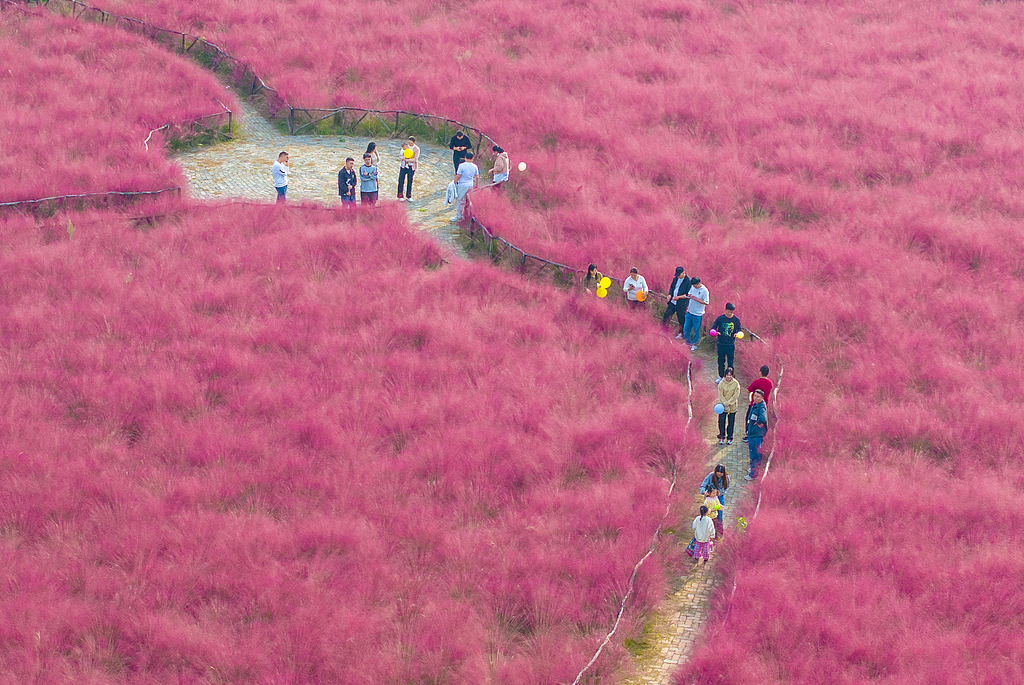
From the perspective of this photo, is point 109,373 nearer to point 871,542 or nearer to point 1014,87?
point 871,542

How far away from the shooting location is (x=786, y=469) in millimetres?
12938

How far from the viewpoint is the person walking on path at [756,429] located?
42.2ft

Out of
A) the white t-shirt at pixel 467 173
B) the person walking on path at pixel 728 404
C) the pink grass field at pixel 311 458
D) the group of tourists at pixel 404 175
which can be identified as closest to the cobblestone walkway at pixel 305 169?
the group of tourists at pixel 404 175

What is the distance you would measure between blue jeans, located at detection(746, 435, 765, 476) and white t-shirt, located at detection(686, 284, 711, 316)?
3140 mm

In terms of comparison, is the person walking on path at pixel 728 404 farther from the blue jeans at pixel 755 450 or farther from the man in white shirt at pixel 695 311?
the man in white shirt at pixel 695 311

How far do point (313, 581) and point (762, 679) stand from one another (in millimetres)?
4967

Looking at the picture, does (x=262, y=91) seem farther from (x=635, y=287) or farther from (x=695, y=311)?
(x=695, y=311)

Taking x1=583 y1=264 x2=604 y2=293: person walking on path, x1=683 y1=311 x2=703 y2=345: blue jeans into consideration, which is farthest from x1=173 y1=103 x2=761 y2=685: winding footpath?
x1=583 y1=264 x2=604 y2=293: person walking on path

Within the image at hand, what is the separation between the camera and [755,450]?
42.7 ft

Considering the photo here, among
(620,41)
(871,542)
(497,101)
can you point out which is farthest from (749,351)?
(620,41)

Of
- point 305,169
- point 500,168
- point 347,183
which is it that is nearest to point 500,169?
point 500,168

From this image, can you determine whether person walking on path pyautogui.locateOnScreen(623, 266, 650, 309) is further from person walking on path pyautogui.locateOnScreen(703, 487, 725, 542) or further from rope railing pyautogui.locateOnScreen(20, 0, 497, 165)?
rope railing pyautogui.locateOnScreen(20, 0, 497, 165)

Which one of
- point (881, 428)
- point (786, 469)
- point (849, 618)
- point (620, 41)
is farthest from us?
point (620, 41)

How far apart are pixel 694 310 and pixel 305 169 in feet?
35.7
